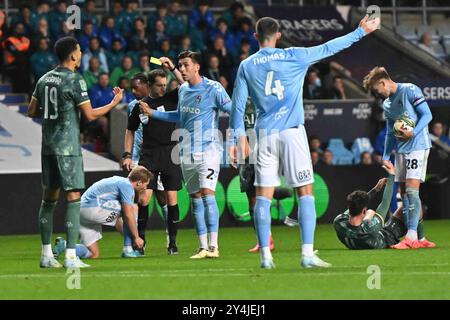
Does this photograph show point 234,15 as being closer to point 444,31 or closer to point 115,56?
point 115,56

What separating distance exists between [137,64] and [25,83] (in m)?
2.14

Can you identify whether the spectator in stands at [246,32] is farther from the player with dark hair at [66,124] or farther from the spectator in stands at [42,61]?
the player with dark hair at [66,124]

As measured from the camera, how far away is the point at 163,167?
14797mm

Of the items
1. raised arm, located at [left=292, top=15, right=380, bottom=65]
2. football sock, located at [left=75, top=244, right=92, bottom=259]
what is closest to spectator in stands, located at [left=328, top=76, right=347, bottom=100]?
football sock, located at [left=75, top=244, right=92, bottom=259]

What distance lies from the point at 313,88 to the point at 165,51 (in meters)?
2.98

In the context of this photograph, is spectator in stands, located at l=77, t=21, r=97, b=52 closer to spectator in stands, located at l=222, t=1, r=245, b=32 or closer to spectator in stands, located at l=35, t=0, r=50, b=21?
spectator in stands, located at l=35, t=0, r=50, b=21

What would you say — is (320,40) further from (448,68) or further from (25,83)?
(25,83)

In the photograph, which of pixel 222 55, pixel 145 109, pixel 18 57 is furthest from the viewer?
pixel 222 55

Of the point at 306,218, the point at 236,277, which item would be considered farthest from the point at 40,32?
the point at 236,277

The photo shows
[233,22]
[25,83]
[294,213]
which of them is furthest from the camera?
[233,22]

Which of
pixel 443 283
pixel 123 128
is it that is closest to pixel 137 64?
pixel 123 128

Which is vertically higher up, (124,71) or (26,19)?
(26,19)

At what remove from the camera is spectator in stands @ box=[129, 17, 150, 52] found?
24406 mm

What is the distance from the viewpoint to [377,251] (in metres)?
14.0
